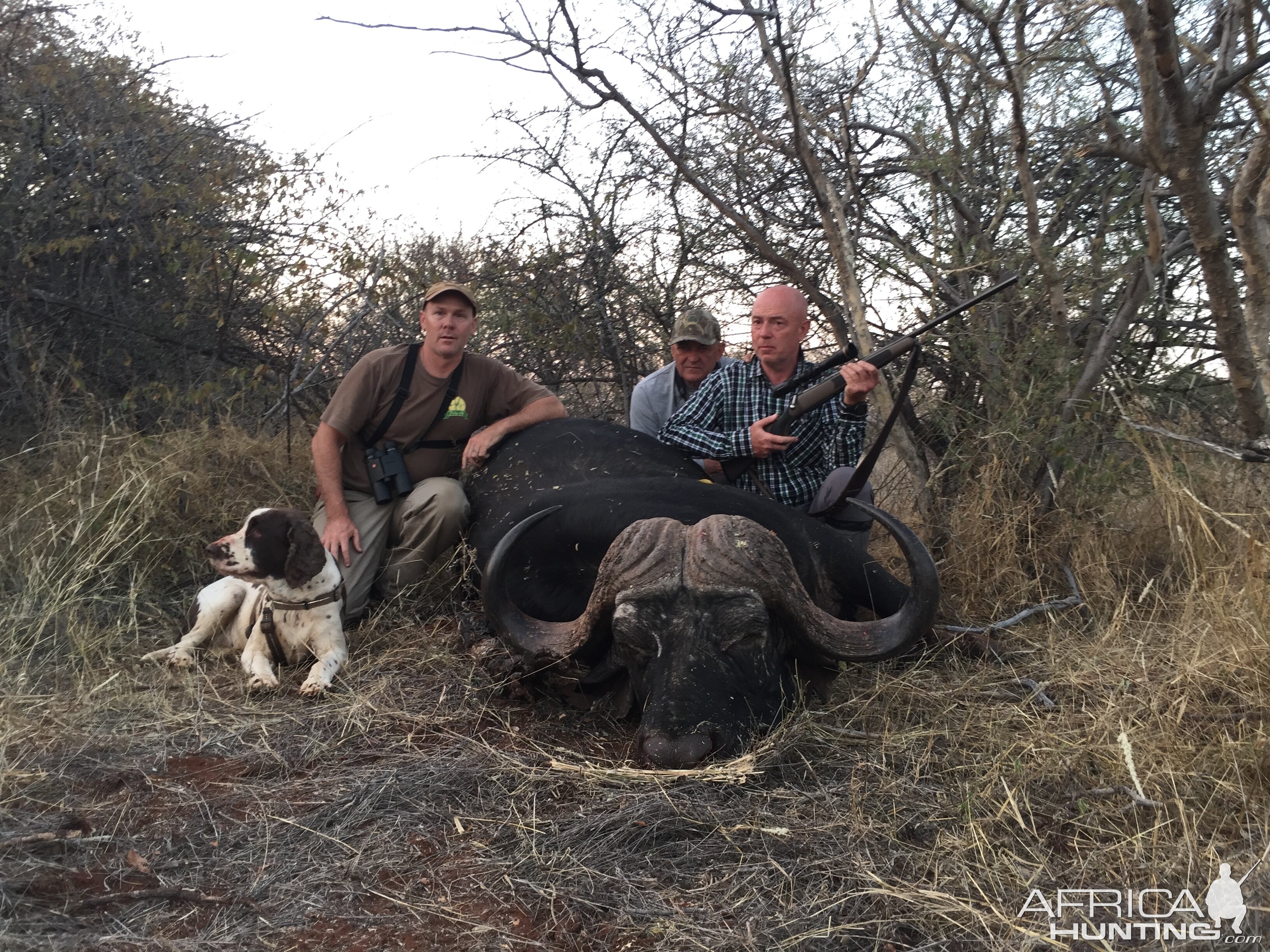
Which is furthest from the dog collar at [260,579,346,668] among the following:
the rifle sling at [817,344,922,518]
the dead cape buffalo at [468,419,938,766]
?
the rifle sling at [817,344,922,518]

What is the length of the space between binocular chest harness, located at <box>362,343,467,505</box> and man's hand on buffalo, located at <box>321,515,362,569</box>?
22 cm

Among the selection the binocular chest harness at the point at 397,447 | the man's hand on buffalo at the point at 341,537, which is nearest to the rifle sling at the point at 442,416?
the binocular chest harness at the point at 397,447

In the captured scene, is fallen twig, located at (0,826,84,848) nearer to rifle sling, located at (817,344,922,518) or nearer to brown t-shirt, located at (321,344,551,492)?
brown t-shirt, located at (321,344,551,492)

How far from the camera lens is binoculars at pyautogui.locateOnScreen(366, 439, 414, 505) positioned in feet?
16.0

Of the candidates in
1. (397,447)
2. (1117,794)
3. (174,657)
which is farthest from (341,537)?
(1117,794)

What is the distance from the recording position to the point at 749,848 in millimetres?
2633

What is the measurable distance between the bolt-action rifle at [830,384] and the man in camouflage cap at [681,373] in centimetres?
105

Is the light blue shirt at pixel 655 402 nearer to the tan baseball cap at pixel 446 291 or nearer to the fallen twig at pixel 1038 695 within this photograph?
the tan baseball cap at pixel 446 291

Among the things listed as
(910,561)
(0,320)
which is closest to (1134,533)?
(910,561)

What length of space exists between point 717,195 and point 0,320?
4.56 metres

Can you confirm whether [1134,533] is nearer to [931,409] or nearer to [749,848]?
[931,409]

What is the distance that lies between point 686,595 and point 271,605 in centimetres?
179

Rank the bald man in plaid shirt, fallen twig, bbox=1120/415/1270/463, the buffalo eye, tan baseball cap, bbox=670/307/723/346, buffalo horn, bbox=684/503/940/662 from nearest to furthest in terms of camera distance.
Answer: fallen twig, bbox=1120/415/1270/463, the buffalo eye, buffalo horn, bbox=684/503/940/662, the bald man in plaid shirt, tan baseball cap, bbox=670/307/723/346

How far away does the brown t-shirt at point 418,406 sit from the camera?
4859mm
